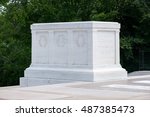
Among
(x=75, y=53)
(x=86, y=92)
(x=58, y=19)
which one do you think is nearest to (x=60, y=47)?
(x=75, y=53)

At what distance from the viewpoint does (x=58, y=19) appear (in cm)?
3625

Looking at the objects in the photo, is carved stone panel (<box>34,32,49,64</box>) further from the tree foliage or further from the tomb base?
the tree foliage

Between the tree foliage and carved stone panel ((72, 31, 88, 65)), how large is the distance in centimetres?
1063

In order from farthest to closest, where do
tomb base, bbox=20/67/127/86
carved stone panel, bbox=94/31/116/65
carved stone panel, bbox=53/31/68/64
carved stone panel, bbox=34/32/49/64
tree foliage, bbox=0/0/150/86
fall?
tree foliage, bbox=0/0/150/86 → carved stone panel, bbox=34/32/49/64 → carved stone panel, bbox=53/31/68/64 → carved stone panel, bbox=94/31/116/65 → tomb base, bbox=20/67/127/86

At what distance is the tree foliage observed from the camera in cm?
3259

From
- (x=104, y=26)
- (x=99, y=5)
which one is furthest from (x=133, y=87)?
(x=99, y=5)

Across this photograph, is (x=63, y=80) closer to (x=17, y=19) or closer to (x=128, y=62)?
(x=128, y=62)

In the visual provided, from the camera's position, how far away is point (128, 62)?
33031 millimetres

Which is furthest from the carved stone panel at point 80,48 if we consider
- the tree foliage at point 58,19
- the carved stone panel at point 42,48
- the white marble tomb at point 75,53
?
the tree foliage at point 58,19

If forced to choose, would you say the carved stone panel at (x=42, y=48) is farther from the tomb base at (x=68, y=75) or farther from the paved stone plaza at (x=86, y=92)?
the paved stone plaza at (x=86, y=92)

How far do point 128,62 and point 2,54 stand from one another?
10907 millimetres

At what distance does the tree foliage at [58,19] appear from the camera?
107ft

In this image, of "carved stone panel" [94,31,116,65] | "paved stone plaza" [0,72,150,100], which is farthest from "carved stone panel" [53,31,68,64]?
"paved stone plaza" [0,72,150,100]

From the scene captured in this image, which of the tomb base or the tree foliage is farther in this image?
the tree foliage
